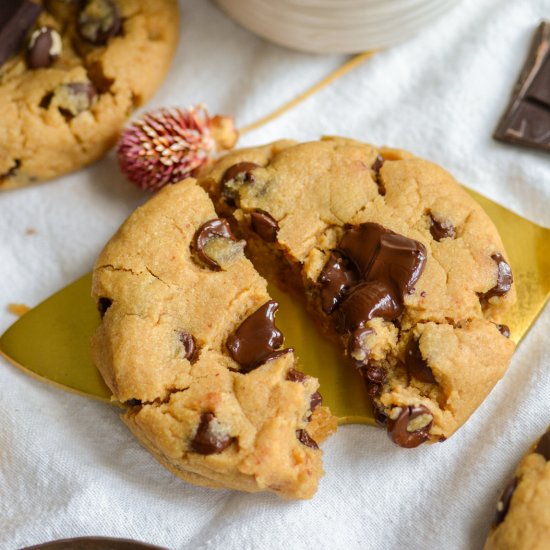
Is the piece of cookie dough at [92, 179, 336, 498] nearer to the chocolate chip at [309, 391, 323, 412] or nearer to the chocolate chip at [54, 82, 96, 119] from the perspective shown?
the chocolate chip at [309, 391, 323, 412]

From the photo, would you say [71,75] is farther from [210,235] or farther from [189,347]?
[189,347]

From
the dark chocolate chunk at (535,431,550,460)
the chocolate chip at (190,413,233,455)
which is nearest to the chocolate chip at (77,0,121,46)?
the chocolate chip at (190,413,233,455)

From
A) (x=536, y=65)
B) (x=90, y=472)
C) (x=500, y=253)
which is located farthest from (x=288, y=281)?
(x=536, y=65)

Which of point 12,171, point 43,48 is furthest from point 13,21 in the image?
point 12,171

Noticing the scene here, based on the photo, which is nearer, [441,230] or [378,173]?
[441,230]

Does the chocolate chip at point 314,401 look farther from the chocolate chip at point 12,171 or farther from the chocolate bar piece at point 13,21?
the chocolate bar piece at point 13,21

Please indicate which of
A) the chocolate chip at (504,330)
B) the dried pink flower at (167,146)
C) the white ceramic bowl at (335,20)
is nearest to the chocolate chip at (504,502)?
the chocolate chip at (504,330)

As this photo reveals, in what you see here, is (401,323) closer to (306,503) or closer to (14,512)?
(306,503)
